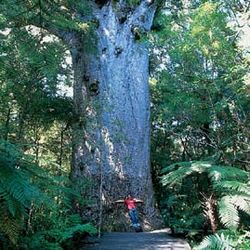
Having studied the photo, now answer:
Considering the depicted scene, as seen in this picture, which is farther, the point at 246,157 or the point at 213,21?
the point at 246,157

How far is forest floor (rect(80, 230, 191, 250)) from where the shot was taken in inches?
190

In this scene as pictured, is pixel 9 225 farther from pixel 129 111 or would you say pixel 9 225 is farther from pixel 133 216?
pixel 129 111

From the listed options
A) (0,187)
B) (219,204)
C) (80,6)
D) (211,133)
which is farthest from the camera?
(211,133)

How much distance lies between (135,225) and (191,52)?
9.97 ft

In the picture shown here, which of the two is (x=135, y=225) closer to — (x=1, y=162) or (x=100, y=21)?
(x=100, y=21)

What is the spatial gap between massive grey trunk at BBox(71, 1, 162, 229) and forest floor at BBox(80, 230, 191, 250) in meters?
0.86

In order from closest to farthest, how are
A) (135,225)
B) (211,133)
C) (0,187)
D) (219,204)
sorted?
(0,187), (219,204), (135,225), (211,133)

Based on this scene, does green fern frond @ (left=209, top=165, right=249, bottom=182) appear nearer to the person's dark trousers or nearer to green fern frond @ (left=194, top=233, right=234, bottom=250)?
green fern frond @ (left=194, top=233, right=234, bottom=250)

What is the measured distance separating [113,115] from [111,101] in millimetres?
248

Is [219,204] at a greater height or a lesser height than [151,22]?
lesser

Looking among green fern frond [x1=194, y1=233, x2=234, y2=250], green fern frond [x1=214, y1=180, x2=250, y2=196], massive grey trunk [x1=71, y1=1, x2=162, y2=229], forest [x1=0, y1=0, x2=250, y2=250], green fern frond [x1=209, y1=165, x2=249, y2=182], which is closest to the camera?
green fern frond [x1=194, y1=233, x2=234, y2=250]

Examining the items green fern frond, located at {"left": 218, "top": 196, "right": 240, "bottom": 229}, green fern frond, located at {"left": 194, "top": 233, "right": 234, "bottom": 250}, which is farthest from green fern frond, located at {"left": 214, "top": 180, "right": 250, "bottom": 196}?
green fern frond, located at {"left": 194, "top": 233, "right": 234, "bottom": 250}

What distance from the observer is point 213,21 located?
267 inches

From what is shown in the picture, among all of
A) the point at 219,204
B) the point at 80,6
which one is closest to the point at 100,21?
the point at 80,6
